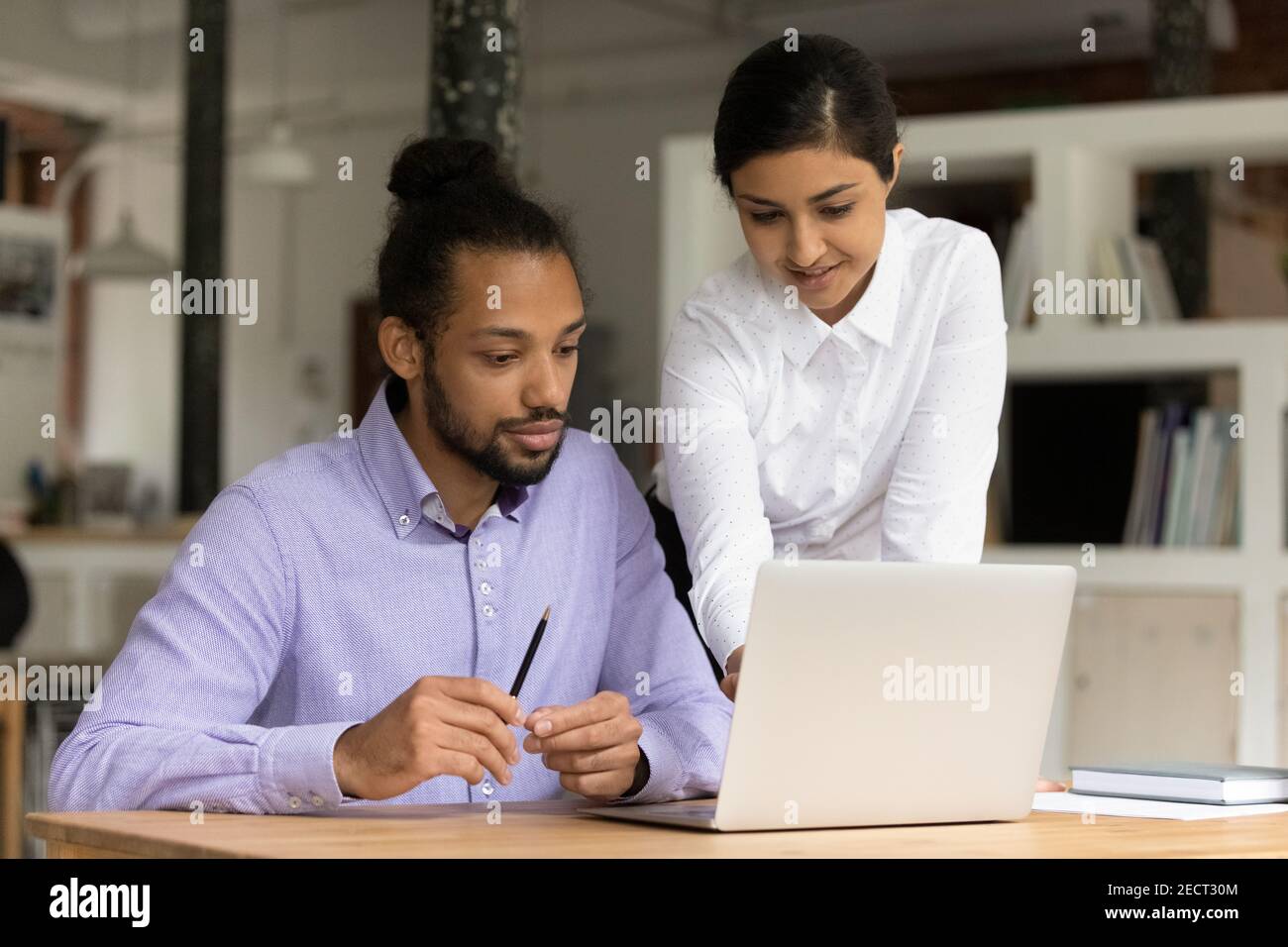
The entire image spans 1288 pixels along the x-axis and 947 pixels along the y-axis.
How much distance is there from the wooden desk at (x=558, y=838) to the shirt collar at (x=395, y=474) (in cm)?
38

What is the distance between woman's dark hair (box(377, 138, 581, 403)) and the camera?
203cm

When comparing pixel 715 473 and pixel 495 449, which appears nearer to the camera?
pixel 495 449

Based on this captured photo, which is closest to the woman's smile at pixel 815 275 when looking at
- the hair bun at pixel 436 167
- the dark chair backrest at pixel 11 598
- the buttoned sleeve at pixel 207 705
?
the hair bun at pixel 436 167

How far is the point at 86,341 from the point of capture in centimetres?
1103

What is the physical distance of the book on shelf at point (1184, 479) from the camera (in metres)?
4.22

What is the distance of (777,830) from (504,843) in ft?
0.84

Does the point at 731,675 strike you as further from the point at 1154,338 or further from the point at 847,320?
the point at 1154,338

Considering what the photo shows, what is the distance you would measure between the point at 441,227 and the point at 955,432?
689 mm

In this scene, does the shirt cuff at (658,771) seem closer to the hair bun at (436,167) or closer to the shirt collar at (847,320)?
the shirt collar at (847,320)

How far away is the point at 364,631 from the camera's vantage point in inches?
72.9

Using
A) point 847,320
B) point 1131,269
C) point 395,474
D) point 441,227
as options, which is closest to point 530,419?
point 395,474

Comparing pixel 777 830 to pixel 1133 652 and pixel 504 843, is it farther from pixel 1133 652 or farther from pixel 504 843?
pixel 1133 652

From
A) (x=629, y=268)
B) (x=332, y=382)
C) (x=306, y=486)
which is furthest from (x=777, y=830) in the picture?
(x=332, y=382)

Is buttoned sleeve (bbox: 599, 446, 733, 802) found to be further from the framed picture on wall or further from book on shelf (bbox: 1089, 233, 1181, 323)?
the framed picture on wall
